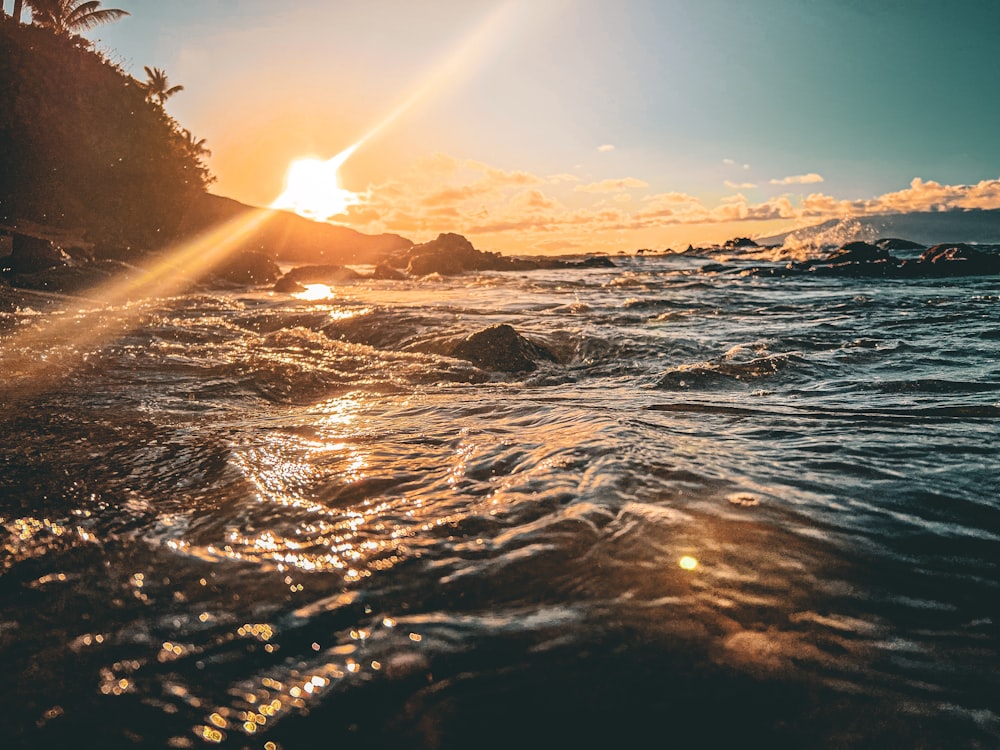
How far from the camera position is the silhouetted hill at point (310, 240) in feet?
254

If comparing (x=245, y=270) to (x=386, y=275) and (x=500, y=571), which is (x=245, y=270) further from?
(x=500, y=571)

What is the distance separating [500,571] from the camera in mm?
1953

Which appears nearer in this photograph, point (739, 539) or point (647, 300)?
point (739, 539)

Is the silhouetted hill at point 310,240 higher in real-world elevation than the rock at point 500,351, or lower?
higher

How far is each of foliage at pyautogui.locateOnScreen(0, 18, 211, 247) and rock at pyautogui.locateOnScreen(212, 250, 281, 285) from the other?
20.5ft

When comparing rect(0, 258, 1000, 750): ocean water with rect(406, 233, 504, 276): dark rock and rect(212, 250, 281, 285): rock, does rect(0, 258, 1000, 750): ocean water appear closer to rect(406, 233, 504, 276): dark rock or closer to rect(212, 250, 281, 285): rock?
rect(212, 250, 281, 285): rock

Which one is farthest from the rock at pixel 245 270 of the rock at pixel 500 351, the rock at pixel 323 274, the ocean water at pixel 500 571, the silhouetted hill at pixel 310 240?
the silhouetted hill at pixel 310 240

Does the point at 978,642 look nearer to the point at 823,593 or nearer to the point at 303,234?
the point at 823,593

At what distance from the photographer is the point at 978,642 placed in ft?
5.27

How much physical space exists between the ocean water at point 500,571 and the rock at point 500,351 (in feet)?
5.90

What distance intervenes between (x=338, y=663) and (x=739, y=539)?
1.52 metres

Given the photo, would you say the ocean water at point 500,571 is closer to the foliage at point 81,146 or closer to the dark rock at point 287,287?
the dark rock at point 287,287

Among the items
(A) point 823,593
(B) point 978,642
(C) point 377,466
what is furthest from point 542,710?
(C) point 377,466

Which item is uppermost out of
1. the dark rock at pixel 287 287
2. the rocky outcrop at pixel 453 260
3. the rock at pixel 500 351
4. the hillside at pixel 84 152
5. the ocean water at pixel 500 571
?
the hillside at pixel 84 152
